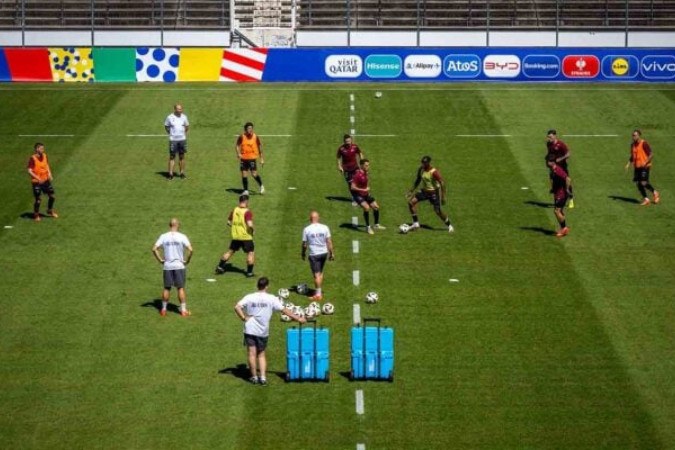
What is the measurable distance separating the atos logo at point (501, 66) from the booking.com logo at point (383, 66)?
11.9ft

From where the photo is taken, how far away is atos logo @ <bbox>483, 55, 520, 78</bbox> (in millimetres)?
55688

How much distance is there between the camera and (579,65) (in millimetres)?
55938

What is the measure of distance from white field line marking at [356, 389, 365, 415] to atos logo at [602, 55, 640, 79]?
3439 cm

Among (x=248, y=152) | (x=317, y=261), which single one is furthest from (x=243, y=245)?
(x=248, y=152)

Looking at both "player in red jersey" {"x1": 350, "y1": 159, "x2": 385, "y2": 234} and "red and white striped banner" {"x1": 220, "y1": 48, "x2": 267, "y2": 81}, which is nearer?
"player in red jersey" {"x1": 350, "y1": 159, "x2": 385, "y2": 234}

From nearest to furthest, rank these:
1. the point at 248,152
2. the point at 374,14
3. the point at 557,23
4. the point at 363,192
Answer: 1. the point at 363,192
2. the point at 248,152
3. the point at 557,23
4. the point at 374,14

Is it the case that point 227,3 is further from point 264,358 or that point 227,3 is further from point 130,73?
point 264,358

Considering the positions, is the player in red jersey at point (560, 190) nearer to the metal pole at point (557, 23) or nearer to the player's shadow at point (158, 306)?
the player's shadow at point (158, 306)

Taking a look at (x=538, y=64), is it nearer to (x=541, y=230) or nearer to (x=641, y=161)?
(x=641, y=161)

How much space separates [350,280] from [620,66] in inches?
1118

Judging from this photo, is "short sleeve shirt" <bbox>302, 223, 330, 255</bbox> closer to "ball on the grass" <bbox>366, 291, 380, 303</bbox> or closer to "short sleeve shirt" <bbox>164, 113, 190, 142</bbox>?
"ball on the grass" <bbox>366, 291, 380, 303</bbox>

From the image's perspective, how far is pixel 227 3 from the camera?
63.9 meters

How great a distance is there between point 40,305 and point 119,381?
5.06 m

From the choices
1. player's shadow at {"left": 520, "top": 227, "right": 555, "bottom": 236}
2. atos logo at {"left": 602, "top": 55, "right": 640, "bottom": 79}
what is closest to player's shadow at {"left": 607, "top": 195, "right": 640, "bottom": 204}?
player's shadow at {"left": 520, "top": 227, "right": 555, "bottom": 236}
